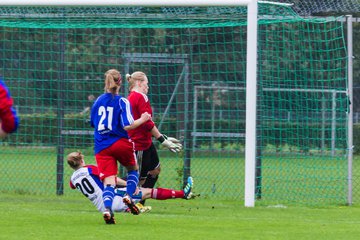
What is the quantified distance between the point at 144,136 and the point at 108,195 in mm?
1880

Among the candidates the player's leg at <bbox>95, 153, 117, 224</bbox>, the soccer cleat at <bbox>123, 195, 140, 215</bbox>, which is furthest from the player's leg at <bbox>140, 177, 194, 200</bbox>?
the player's leg at <bbox>95, 153, 117, 224</bbox>

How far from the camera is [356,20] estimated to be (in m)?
13.8

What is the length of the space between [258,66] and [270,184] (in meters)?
3.01

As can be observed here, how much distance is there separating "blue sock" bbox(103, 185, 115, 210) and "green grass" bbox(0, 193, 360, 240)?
22 centimetres

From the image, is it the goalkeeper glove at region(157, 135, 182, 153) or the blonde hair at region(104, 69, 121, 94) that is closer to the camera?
the blonde hair at region(104, 69, 121, 94)

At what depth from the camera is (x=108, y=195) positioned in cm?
1029

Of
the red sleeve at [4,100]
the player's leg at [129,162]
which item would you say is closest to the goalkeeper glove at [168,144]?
the player's leg at [129,162]

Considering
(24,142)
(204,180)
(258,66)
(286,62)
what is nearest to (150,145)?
(258,66)

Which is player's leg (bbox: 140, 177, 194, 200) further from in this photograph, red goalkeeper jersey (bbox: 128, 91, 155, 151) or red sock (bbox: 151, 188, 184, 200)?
red goalkeeper jersey (bbox: 128, 91, 155, 151)

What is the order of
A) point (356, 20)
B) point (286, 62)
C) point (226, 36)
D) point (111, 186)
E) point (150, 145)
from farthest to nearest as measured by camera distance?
point (226, 36)
point (286, 62)
point (356, 20)
point (150, 145)
point (111, 186)

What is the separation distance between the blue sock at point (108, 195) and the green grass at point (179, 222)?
0.73 ft

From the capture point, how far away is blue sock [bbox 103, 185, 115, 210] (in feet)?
33.4

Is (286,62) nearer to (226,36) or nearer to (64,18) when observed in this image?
(226,36)

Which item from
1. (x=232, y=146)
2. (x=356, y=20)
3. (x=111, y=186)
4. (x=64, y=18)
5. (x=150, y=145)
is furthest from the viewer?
(x=232, y=146)
